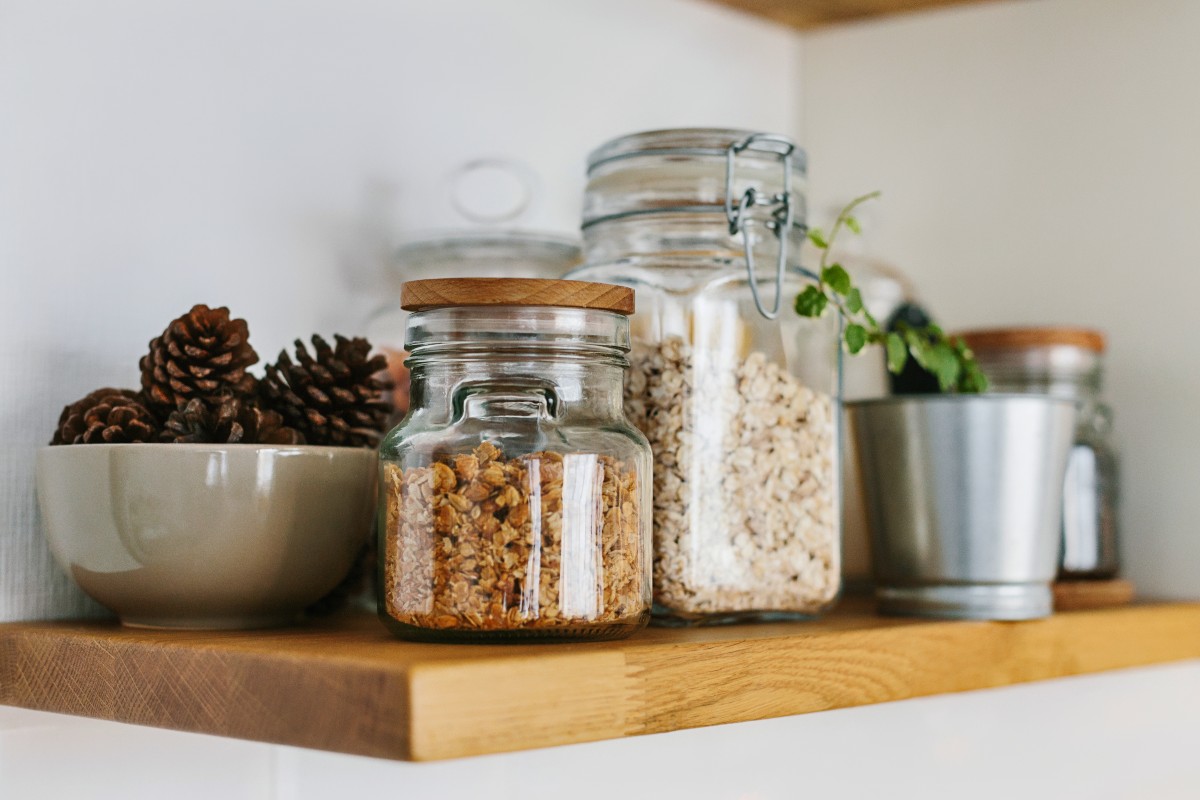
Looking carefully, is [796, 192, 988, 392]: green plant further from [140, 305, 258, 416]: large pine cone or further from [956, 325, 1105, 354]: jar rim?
[140, 305, 258, 416]: large pine cone

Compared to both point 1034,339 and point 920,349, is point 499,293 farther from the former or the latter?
A: point 1034,339

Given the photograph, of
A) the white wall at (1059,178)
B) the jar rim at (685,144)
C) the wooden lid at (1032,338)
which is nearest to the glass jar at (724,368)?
the jar rim at (685,144)

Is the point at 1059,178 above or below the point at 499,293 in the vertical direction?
above

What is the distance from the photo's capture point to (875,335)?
0.82 m

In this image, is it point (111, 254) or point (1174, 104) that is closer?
point (111, 254)

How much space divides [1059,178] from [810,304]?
43 cm

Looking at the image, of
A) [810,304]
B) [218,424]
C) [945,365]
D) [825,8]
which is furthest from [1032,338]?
[218,424]

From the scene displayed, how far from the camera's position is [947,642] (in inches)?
28.5

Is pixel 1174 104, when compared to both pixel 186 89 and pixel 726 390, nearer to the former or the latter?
pixel 726 390

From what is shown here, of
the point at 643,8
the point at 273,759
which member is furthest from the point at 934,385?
the point at 273,759

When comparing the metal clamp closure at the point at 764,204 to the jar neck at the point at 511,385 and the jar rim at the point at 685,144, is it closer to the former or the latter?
the jar rim at the point at 685,144

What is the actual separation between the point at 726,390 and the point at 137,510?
0.31 m

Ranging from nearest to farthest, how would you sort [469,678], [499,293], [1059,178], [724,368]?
[469,678] < [499,293] < [724,368] < [1059,178]

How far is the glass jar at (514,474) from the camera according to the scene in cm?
57
